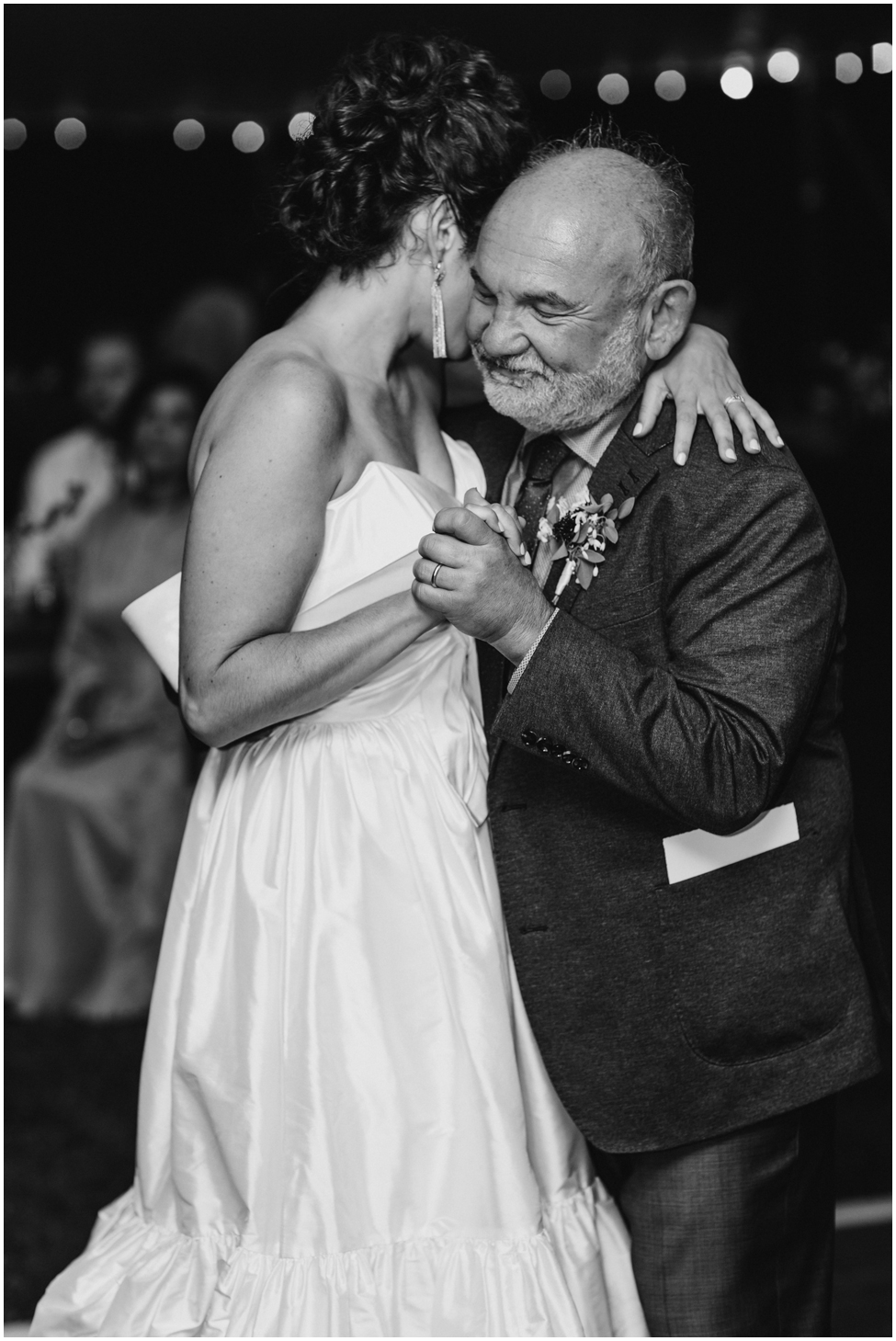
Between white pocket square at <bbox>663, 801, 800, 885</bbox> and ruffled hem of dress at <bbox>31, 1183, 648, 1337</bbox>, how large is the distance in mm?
554

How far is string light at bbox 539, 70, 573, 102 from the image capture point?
221 inches

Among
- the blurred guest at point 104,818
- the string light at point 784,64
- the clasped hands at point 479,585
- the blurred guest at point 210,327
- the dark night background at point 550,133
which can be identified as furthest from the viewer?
the blurred guest at point 210,327

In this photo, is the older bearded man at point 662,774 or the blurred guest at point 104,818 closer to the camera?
the older bearded man at point 662,774

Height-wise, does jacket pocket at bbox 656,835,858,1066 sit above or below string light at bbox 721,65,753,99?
below

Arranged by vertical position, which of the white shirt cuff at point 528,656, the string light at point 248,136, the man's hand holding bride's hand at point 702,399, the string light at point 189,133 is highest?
the string light at point 189,133

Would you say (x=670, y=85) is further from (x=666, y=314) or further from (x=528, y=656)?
Answer: (x=528, y=656)

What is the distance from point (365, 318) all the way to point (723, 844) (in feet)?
3.19

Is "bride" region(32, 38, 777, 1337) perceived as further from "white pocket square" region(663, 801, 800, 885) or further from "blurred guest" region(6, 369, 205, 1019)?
"blurred guest" region(6, 369, 205, 1019)

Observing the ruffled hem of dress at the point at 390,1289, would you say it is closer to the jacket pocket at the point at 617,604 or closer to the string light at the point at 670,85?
the jacket pocket at the point at 617,604

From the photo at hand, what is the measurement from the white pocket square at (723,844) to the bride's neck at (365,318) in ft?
2.81

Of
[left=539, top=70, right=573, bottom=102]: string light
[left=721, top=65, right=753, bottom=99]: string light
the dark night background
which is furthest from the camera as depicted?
[left=721, top=65, right=753, bottom=99]: string light

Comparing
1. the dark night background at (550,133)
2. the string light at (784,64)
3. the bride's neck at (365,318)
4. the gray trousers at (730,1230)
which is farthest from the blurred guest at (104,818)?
the string light at (784,64)

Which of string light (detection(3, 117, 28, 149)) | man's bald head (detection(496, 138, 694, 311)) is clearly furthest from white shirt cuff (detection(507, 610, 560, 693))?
string light (detection(3, 117, 28, 149))

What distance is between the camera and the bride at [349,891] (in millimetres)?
1922
